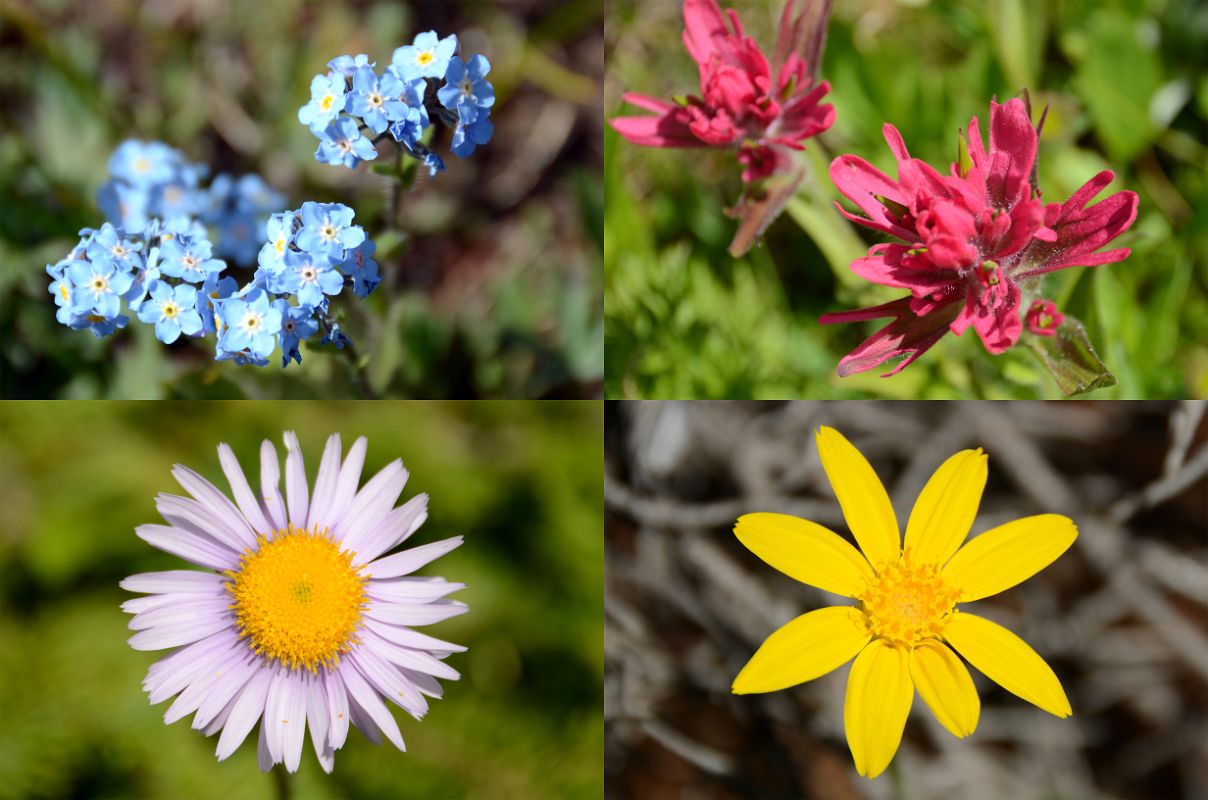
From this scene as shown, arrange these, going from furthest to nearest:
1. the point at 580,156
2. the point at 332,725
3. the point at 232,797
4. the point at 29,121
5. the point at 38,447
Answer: the point at 580,156 < the point at 29,121 < the point at 38,447 < the point at 232,797 < the point at 332,725

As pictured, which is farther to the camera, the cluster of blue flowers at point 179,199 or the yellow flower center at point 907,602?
the cluster of blue flowers at point 179,199

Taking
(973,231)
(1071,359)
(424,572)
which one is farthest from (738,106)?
(424,572)

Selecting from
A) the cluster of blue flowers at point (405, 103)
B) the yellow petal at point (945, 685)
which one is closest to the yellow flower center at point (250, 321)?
the cluster of blue flowers at point (405, 103)

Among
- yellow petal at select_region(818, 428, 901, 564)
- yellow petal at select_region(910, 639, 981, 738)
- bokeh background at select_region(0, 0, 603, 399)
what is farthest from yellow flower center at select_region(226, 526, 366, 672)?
yellow petal at select_region(910, 639, 981, 738)

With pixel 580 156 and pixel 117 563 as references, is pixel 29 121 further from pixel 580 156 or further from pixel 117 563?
pixel 580 156

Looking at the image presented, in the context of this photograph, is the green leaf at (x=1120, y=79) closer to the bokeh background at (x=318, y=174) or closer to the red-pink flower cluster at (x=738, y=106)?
the red-pink flower cluster at (x=738, y=106)

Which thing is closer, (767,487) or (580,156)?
(767,487)

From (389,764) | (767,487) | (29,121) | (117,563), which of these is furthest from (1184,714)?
(29,121)
